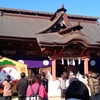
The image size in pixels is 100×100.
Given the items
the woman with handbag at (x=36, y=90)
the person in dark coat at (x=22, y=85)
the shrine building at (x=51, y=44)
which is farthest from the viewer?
the shrine building at (x=51, y=44)

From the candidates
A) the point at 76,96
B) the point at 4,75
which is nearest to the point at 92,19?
the point at 4,75

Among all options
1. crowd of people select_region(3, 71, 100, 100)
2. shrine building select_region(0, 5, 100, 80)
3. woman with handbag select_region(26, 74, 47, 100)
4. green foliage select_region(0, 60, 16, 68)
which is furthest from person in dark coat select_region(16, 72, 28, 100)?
shrine building select_region(0, 5, 100, 80)

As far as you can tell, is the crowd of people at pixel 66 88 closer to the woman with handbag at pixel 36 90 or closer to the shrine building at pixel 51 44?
the woman with handbag at pixel 36 90

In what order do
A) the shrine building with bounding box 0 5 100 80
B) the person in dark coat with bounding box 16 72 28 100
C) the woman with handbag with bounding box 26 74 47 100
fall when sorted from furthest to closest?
the shrine building with bounding box 0 5 100 80 < the person in dark coat with bounding box 16 72 28 100 < the woman with handbag with bounding box 26 74 47 100

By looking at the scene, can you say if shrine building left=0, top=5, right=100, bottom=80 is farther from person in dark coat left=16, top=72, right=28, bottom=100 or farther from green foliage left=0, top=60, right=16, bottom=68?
person in dark coat left=16, top=72, right=28, bottom=100

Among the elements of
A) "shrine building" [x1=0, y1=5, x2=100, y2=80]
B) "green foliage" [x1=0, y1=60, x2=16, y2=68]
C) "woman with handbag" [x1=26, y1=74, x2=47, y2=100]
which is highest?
"shrine building" [x1=0, y1=5, x2=100, y2=80]

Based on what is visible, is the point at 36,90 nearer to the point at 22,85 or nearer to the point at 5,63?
the point at 22,85

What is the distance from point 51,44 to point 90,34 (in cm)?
477

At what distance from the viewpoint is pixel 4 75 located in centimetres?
1064

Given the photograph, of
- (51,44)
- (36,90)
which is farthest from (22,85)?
(51,44)

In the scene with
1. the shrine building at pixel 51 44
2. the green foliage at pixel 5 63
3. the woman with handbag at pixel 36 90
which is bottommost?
the woman with handbag at pixel 36 90

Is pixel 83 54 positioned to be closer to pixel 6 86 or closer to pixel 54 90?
pixel 54 90

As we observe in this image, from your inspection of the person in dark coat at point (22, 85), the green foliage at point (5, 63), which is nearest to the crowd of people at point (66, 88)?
the person in dark coat at point (22, 85)

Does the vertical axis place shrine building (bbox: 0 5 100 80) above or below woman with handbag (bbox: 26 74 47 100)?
above
